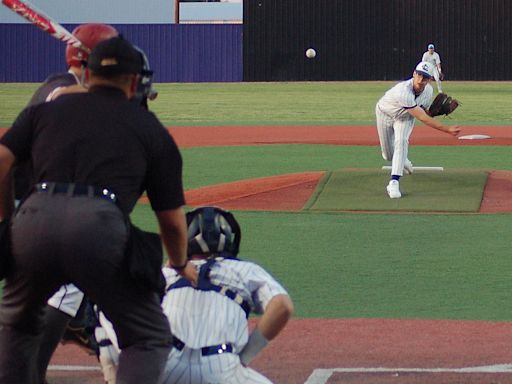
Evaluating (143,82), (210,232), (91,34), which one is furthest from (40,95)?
(210,232)

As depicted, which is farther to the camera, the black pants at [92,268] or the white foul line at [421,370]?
the white foul line at [421,370]

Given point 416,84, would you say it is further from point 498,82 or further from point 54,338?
point 498,82

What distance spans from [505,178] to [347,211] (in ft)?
9.13

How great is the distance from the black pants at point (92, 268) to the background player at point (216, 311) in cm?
14

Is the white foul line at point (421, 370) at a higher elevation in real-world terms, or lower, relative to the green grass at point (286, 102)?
higher

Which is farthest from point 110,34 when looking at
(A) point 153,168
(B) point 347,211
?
(B) point 347,211

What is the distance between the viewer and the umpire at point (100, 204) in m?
4.26

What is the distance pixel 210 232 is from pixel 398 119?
9.81m

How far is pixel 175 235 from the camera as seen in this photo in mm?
4465

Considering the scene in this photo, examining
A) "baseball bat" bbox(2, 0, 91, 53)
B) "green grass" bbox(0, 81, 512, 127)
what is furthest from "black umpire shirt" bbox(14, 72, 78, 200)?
"green grass" bbox(0, 81, 512, 127)

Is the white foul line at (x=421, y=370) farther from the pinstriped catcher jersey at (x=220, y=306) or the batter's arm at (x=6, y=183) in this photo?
the batter's arm at (x=6, y=183)

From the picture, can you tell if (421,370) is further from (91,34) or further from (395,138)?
(395,138)

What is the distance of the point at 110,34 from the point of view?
538cm

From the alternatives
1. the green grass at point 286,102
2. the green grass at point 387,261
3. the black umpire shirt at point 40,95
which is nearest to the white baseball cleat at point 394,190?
the green grass at point 387,261
